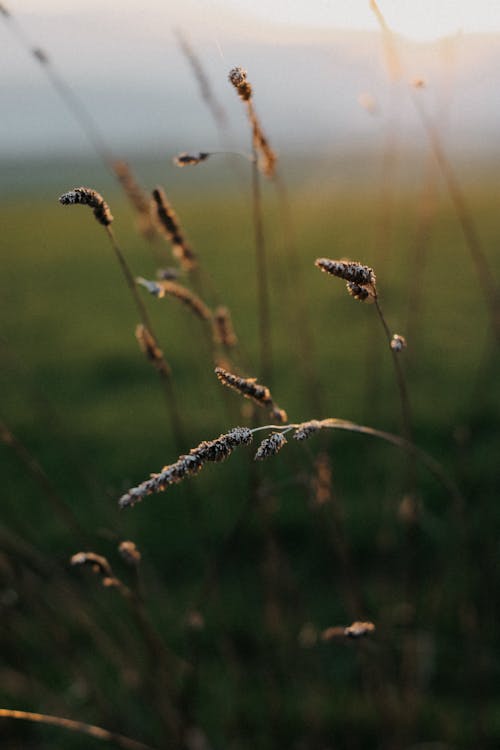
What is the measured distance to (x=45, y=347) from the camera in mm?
4469

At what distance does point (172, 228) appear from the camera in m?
0.97

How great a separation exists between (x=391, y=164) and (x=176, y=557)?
1.60m

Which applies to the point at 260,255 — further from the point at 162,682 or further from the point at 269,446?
the point at 162,682

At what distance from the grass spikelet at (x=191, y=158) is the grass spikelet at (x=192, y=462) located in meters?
0.39

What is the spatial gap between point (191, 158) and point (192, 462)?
1.35 ft

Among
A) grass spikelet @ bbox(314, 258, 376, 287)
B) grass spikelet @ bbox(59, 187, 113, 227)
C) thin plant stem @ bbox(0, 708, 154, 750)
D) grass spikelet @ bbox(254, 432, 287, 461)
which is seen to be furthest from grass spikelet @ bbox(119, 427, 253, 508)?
thin plant stem @ bbox(0, 708, 154, 750)

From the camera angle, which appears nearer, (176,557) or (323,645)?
(323,645)

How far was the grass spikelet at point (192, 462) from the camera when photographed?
0.56m

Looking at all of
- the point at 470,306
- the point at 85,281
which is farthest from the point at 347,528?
Answer: the point at 85,281

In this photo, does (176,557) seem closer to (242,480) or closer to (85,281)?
(242,480)

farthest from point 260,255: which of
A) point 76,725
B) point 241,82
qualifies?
point 76,725

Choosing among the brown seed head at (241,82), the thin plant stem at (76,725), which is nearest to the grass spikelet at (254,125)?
A: the brown seed head at (241,82)

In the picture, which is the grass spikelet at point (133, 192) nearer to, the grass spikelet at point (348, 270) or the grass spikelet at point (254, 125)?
the grass spikelet at point (254, 125)

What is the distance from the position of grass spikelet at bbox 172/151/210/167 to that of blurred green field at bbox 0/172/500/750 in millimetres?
404
